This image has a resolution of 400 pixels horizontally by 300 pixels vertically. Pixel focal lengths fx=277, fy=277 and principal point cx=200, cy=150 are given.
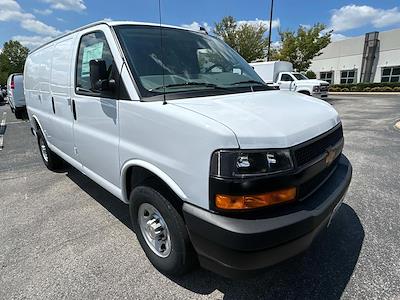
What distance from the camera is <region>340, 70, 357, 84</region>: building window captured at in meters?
33.9

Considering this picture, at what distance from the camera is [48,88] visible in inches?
158

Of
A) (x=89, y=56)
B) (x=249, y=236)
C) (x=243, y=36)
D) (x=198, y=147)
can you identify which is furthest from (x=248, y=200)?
(x=243, y=36)

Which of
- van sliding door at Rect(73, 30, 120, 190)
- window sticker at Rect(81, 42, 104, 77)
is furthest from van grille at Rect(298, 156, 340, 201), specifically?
window sticker at Rect(81, 42, 104, 77)

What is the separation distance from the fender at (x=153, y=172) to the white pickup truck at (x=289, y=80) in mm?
14657

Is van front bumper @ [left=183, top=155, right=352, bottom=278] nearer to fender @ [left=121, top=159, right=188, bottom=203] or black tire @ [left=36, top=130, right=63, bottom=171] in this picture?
fender @ [left=121, top=159, right=188, bottom=203]

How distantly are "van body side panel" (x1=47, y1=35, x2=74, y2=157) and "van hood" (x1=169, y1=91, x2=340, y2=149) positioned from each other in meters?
1.95

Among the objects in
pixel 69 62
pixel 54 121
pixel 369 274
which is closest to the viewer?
pixel 369 274

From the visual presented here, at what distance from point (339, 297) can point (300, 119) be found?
4.61 feet

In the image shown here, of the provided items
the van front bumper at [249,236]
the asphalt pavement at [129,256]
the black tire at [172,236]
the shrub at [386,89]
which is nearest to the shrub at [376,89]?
the shrub at [386,89]

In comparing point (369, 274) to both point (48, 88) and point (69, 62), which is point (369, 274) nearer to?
point (69, 62)

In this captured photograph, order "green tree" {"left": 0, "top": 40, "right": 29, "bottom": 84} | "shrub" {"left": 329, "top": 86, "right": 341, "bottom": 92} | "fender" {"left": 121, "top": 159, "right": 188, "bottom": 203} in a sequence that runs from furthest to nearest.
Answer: "green tree" {"left": 0, "top": 40, "right": 29, "bottom": 84}, "shrub" {"left": 329, "top": 86, "right": 341, "bottom": 92}, "fender" {"left": 121, "top": 159, "right": 188, "bottom": 203}

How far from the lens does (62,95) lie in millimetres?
3494

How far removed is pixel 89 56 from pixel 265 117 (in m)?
2.08

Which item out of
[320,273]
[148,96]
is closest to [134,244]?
[148,96]
